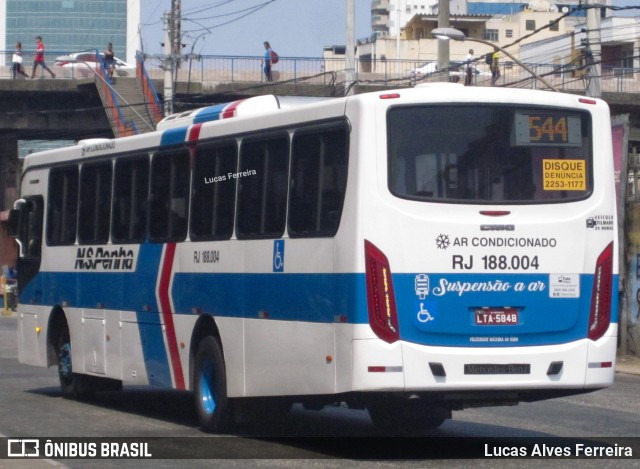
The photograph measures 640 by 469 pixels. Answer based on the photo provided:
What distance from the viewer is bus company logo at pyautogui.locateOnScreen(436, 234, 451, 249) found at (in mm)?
11602

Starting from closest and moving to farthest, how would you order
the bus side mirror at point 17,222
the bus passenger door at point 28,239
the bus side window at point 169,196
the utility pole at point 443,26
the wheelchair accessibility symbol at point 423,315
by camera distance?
the wheelchair accessibility symbol at point 423,315 → the bus side window at point 169,196 → the bus passenger door at point 28,239 → the bus side mirror at point 17,222 → the utility pole at point 443,26

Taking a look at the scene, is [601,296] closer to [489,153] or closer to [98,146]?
[489,153]

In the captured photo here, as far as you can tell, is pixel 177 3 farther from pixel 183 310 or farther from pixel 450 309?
pixel 450 309

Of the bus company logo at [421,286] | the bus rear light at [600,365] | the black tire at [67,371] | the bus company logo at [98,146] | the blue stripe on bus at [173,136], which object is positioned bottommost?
the black tire at [67,371]

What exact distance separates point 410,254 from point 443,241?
1.03 feet

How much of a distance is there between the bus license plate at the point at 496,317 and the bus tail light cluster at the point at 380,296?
2.49 ft

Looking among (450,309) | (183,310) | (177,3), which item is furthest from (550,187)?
(177,3)

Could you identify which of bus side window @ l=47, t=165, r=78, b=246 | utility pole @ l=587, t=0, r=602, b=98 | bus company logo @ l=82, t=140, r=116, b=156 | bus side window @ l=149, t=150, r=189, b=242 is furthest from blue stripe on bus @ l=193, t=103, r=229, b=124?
utility pole @ l=587, t=0, r=602, b=98

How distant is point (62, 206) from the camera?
709 inches

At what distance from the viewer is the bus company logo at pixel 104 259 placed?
16031 mm

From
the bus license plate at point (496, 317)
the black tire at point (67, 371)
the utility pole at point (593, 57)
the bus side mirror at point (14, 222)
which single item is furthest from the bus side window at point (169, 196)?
the utility pole at point (593, 57)

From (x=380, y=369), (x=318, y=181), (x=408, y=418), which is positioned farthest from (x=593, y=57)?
(x=380, y=369)

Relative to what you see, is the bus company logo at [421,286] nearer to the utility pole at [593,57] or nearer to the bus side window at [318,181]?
the bus side window at [318,181]

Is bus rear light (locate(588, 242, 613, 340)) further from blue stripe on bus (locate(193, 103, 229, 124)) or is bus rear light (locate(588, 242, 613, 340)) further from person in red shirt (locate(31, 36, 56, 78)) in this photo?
person in red shirt (locate(31, 36, 56, 78))
